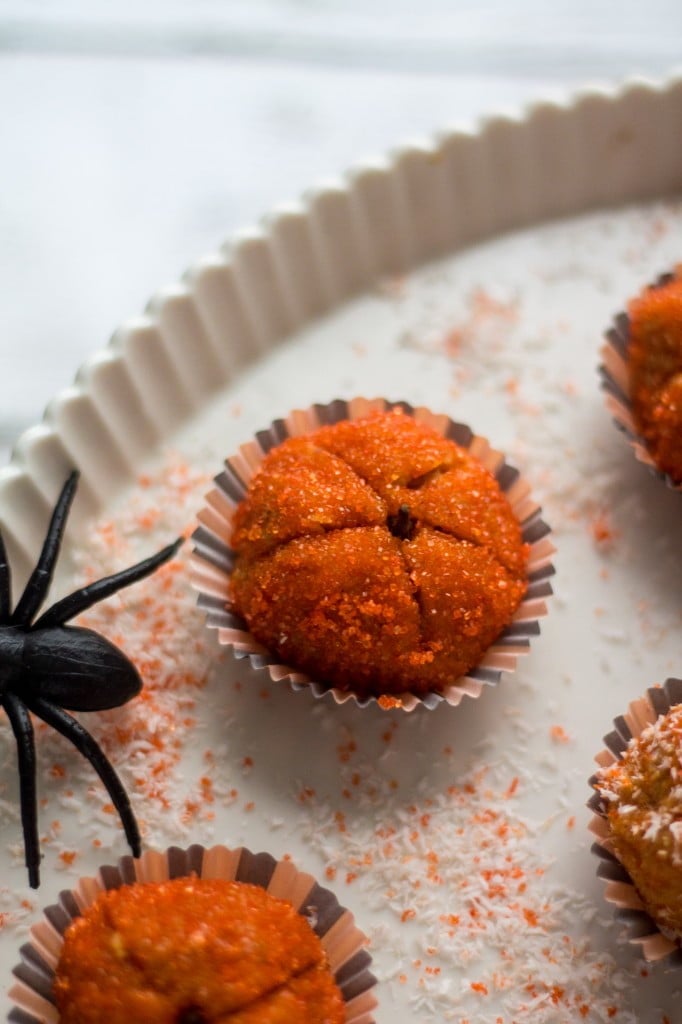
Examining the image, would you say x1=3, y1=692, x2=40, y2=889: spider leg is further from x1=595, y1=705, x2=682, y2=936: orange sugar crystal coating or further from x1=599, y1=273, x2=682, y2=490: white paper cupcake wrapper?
x1=599, y1=273, x2=682, y2=490: white paper cupcake wrapper

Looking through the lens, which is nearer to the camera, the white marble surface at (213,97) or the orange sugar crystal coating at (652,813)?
the orange sugar crystal coating at (652,813)

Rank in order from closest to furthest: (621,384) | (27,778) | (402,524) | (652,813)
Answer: (652,813), (27,778), (402,524), (621,384)

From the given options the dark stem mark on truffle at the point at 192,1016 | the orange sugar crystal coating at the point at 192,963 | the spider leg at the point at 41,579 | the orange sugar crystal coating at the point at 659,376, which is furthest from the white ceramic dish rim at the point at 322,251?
the dark stem mark on truffle at the point at 192,1016

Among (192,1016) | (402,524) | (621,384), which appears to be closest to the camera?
(192,1016)

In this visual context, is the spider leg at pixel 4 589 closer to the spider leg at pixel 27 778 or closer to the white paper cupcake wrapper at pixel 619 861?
the spider leg at pixel 27 778

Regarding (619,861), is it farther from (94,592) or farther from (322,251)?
(322,251)

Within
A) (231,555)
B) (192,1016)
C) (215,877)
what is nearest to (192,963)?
(192,1016)
